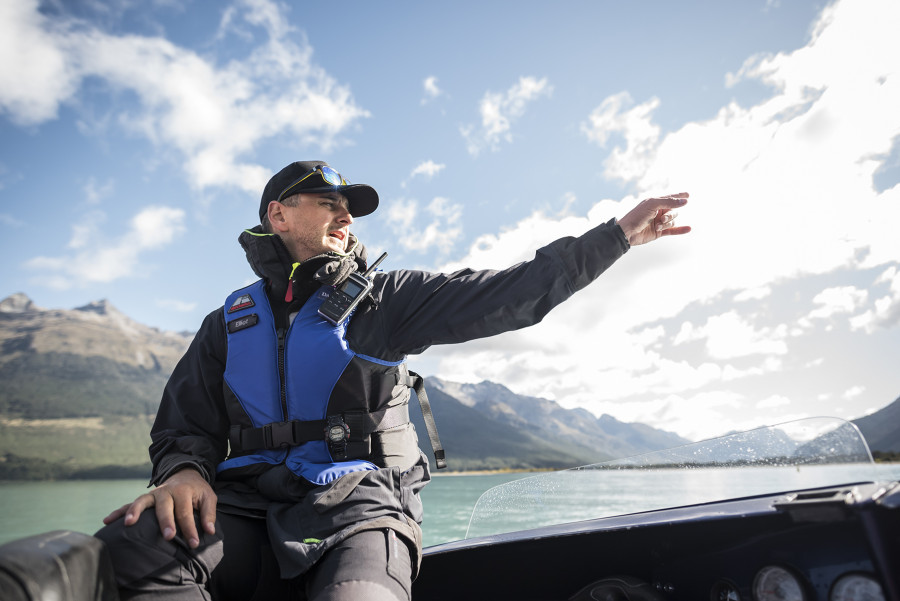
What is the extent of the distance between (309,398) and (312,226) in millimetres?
929

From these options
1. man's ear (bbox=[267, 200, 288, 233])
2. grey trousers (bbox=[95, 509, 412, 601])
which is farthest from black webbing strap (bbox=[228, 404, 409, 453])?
man's ear (bbox=[267, 200, 288, 233])

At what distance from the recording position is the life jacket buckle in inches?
84.7

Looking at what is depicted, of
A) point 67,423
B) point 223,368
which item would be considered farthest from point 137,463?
point 223,368

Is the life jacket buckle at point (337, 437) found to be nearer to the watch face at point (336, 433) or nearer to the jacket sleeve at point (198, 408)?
the watch face at point (336, 433)

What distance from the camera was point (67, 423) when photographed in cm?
17950

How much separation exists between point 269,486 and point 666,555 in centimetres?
159

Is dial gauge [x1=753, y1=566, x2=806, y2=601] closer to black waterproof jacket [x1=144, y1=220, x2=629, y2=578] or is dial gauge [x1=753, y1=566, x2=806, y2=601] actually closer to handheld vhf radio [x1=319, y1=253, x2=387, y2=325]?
black waterproof jacket [x1=144, y1=220, x2=629, y2=578]

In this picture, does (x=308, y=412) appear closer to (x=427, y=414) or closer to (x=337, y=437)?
(x=337, y=437)

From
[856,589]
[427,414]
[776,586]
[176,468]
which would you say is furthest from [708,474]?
[176,468]

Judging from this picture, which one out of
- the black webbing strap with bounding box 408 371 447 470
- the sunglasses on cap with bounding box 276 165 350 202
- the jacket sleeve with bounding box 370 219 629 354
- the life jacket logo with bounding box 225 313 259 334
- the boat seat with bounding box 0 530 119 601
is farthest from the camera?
the sunglasses on cap with bounding box 276 165 350 202

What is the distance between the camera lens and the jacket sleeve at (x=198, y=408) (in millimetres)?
2270

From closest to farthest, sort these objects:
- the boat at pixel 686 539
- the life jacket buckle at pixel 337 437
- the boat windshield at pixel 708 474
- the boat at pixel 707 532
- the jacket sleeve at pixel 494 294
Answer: the boat at pixel 686 539 < the boat at pixel 707 532 < the boat windshield at pixel 708 474 < the life jacket buckle at pixel 337 437 < the jacket sleeve at pixel 494 294

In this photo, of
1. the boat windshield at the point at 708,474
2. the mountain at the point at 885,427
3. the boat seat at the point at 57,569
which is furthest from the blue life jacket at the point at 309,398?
the mountain at the point at 885,427

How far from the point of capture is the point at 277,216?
2791 millimetres
